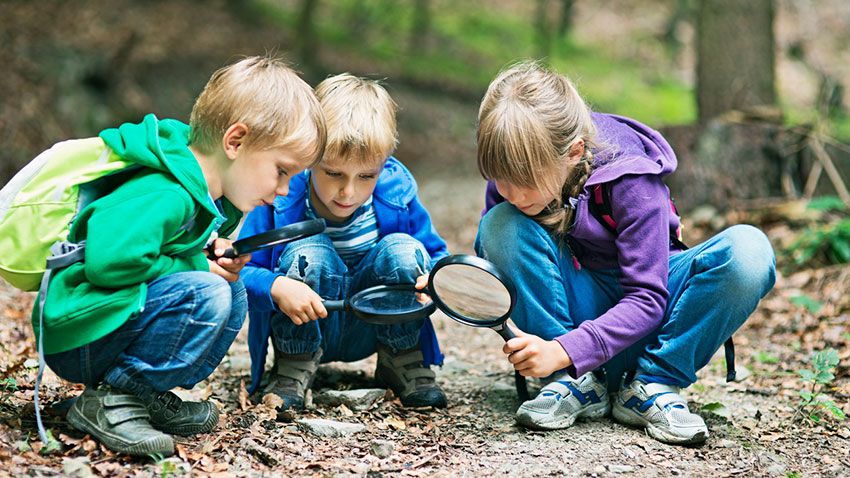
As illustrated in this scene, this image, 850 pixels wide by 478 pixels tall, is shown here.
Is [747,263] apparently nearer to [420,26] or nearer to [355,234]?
[355,234]

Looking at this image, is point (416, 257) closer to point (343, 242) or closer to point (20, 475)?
point (343, 242)

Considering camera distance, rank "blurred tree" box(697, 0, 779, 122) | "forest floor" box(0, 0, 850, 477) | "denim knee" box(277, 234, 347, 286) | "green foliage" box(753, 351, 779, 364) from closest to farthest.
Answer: "forest floor" box(0, 0, 850, 477)
"denim knee" box(277, 234, 347, 286)
"green foliage" box(753, 351, 779, 364)
"blurred tree" box(697, 0, 779, 122)

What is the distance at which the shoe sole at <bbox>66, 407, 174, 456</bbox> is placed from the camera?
7.85 feet

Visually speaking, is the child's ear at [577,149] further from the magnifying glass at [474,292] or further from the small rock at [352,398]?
the small rock at [352,398]

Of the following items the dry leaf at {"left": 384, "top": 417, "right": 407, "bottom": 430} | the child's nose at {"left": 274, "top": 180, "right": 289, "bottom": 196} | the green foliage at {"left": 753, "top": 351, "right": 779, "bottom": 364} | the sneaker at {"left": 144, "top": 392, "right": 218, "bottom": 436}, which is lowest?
the green foliage at {"left": 753, "top": 351, "right": 779, "bottom": 364}

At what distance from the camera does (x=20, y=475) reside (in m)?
2.20

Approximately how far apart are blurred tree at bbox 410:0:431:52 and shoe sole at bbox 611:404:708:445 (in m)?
14.3

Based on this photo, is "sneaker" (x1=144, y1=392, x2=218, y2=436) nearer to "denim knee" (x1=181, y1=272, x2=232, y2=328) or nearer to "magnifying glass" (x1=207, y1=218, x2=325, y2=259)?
"denim knee" (x1=181, y1=272, x2=232, y2=328)

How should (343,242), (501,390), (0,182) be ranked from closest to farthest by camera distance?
(343,242) < (501,390) < (0,182)

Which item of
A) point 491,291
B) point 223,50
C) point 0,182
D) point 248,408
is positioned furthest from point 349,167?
point 223,50

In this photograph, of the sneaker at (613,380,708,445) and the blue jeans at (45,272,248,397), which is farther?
Answer: the sneaker at (613,380,708,445)

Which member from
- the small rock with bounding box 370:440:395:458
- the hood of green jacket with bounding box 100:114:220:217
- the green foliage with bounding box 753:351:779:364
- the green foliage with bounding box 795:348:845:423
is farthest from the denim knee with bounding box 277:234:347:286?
the green foliage with bounding box 753:351:779:364

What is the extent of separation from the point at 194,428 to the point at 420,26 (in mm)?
14804

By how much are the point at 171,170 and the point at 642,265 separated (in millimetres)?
1563
